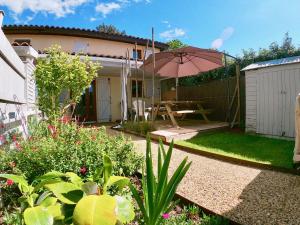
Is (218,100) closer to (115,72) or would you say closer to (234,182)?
(115,72)

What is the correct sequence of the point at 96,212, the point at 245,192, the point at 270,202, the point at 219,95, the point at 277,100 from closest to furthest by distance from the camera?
the point at 96,212
the point at 270,202
the point at 245,192
the point at 277,100
the point at 219,95

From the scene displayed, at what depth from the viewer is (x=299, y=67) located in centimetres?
702

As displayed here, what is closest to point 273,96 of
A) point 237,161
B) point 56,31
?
point 237,161

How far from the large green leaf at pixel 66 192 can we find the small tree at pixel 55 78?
551 centimetres

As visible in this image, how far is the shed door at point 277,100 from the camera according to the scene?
23.7 ft

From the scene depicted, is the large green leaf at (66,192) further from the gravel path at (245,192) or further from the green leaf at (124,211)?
the gravel path at (245,192)

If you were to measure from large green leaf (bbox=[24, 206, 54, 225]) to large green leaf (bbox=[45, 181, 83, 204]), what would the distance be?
0.12m

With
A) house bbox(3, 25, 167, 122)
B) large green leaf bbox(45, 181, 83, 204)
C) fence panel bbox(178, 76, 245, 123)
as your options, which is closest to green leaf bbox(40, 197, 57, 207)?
large green leaf bbox(45, 181, 83, 204)

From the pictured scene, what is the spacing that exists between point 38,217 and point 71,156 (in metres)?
2.45

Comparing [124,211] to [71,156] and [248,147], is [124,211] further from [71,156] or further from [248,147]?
[248,147]

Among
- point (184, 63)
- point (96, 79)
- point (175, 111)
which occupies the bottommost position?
point (175, 111)

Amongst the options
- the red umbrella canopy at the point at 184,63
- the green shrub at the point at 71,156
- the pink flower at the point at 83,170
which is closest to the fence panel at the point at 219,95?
the red umbrella canopy at the point at 184,63

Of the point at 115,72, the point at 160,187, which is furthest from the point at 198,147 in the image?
the point at 115,72

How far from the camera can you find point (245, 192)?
3.73 metres
